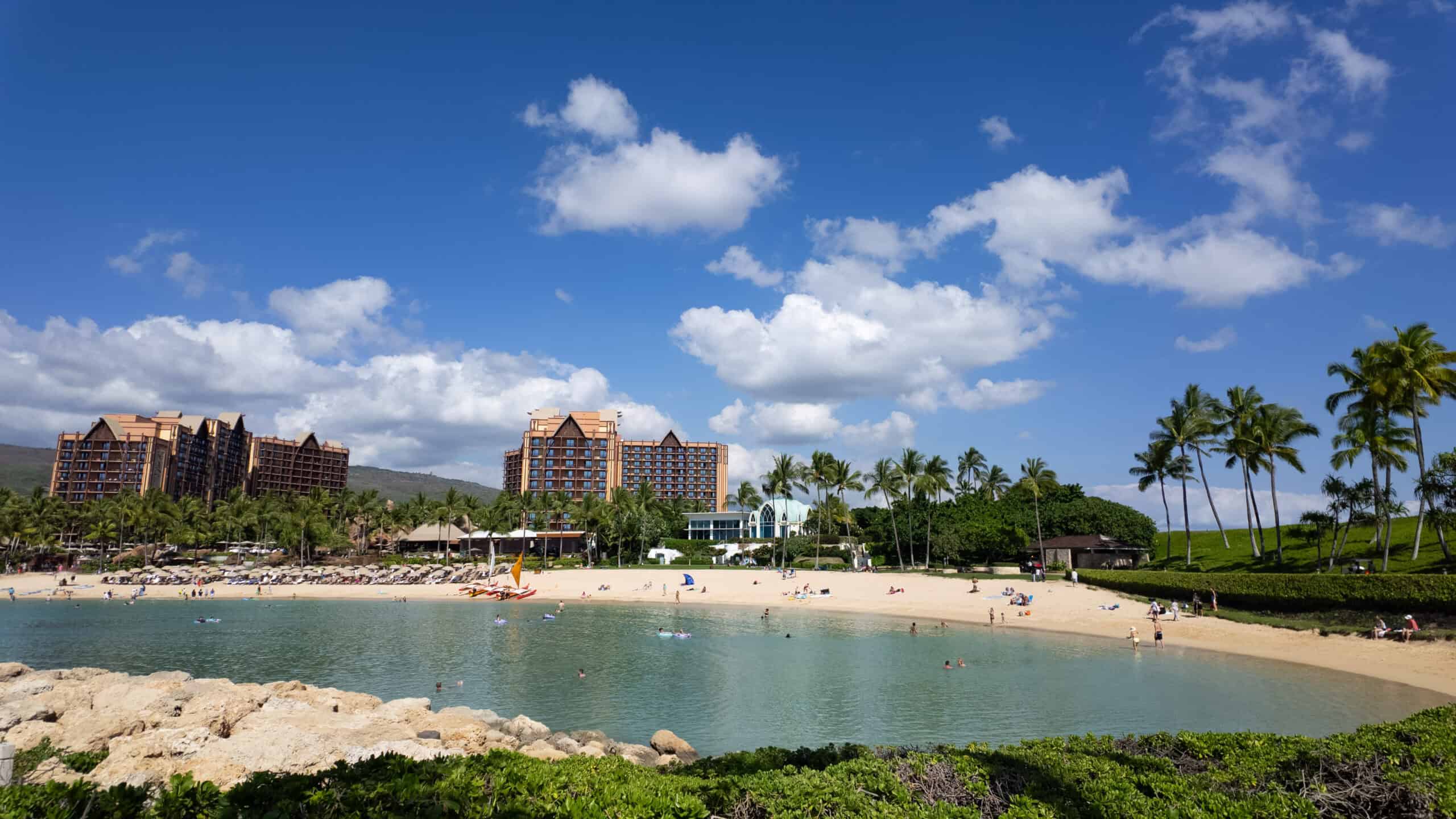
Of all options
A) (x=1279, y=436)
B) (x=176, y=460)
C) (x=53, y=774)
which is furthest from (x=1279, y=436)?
(x=176, y=460)

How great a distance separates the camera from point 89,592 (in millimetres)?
77000

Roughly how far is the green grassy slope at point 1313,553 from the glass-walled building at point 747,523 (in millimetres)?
59443

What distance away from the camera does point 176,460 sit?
156125mm

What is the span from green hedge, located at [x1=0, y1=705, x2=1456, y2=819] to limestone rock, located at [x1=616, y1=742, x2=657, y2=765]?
287 inches

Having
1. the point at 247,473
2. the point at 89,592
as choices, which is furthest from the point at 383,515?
the point at 247,473

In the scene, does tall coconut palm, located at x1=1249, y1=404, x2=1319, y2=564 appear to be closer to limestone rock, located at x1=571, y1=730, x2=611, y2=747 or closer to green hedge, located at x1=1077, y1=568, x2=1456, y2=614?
green hedge, located at x1=1077, y1=568, x2=1456, y2=614

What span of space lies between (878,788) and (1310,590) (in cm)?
4540

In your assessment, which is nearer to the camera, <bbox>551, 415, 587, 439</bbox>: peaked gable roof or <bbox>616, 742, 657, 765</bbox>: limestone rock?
<bbox>616, 742, 657, 765</bbox>: limestone rock

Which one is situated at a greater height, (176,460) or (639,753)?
(176,460)

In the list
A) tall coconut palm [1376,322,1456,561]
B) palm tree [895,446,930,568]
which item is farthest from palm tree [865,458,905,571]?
tall coconut palm [1376,322,1456,561]

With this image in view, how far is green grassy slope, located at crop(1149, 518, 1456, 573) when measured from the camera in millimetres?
50156

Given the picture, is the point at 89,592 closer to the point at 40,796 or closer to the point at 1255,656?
→ the point at 40,796

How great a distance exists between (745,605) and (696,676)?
32.9 m

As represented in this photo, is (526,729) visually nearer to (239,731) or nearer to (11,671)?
(239,731)
